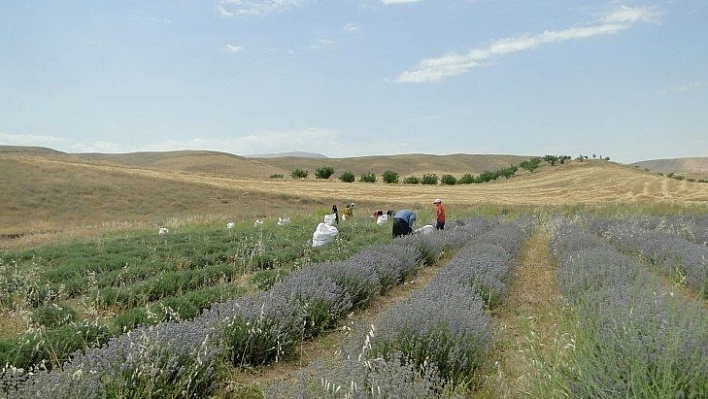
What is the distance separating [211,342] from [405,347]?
1510mm

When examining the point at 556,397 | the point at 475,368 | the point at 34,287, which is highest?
the point at 556,397

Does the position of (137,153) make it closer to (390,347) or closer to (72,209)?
(72,209)

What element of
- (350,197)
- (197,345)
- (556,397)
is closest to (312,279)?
(197,345)

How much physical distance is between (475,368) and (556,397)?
1315mm

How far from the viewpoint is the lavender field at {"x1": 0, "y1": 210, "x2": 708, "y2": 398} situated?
96.7 inches

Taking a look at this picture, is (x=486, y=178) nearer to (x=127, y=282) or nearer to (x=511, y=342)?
(x=127, y=282)

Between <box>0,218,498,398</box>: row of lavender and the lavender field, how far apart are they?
0.05ft

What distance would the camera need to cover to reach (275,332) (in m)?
4.36

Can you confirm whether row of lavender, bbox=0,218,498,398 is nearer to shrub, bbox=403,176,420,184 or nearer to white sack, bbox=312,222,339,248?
white sack, bbox=312,222,339,248

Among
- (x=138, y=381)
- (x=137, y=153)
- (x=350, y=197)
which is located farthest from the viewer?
(x=137, y=153)

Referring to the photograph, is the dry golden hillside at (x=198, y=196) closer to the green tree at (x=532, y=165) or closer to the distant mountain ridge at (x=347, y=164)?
the green tree at (x=532, y=165)

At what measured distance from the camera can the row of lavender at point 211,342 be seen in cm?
294

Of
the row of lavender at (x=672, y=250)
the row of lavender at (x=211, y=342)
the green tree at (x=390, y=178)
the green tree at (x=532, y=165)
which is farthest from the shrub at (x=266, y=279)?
the green tree at (x=532, y=165)

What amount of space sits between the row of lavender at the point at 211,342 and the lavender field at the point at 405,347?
1 centimetres
